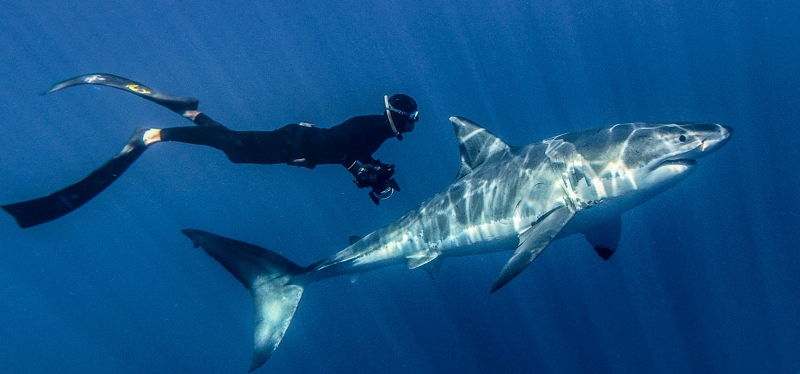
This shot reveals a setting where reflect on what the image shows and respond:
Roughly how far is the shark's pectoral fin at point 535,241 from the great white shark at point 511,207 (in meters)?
0.01

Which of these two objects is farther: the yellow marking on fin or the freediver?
the yellow marking on fin

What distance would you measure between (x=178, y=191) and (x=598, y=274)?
146ft

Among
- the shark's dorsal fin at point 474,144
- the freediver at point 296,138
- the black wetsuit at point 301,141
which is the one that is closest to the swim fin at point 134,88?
the freediver at point 296,138

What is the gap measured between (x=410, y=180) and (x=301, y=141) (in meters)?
20.8

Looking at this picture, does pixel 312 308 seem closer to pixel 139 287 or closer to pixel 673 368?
pixel 673 368

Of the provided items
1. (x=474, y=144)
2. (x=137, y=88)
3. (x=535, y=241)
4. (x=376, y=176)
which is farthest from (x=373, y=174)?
(x=137, y=88)

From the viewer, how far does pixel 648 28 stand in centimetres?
4456

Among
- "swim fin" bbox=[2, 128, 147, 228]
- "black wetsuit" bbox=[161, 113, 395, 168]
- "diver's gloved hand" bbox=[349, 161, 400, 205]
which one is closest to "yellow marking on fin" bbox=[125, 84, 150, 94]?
"black wetsuit" bbox=[161, 113, 395, 168]

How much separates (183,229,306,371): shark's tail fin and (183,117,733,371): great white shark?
18 mm

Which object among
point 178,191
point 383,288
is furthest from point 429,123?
point 178,191

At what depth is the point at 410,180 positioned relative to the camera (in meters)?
29.0

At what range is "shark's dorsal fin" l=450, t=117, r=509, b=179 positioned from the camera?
306 inches

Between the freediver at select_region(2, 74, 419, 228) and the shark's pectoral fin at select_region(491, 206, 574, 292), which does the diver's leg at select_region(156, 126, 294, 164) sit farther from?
the shark's pectoral fin at select_region(491, 206, 574, 292)

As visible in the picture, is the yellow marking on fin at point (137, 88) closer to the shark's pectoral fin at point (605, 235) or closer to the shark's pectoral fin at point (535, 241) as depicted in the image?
the shark's pectoral fin at point (535, 241)
